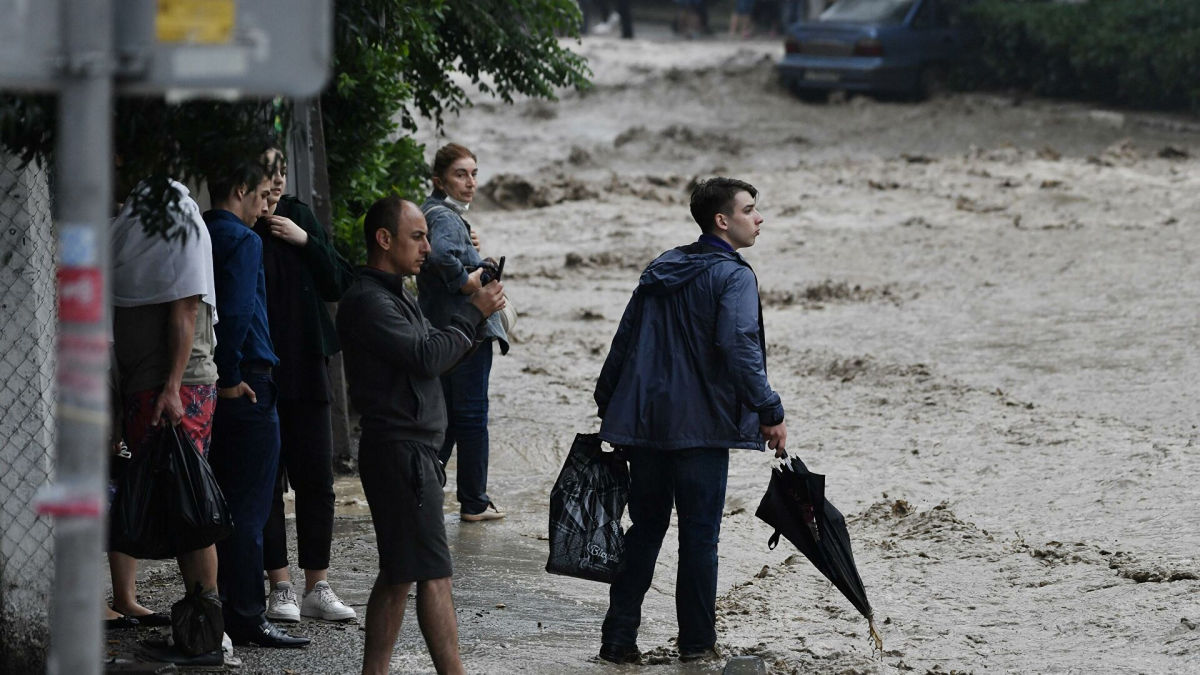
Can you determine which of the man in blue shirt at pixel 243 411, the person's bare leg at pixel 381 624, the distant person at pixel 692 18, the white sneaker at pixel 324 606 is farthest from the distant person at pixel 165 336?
the distant person at pixel 692 18

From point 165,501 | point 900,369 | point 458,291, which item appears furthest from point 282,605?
point 900,369

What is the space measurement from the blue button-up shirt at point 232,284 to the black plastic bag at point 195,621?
2.39 feet

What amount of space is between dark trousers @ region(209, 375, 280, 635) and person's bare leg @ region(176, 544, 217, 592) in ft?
0.83

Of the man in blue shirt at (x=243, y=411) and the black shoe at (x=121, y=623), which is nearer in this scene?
the man in blue shirt at (x=243, y=411)

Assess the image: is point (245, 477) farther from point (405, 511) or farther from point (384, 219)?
point (384, 219)

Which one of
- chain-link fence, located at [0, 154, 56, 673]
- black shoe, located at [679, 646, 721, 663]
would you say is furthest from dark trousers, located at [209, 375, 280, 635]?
black shoe, located at [679, 646, 721, 663]

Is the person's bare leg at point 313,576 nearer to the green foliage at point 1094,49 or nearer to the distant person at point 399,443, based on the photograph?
the distant person at point 399,443

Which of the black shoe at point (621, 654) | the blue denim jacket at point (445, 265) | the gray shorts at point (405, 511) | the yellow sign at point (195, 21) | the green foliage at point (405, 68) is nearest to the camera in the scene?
the yellow sign at point (195, 21)

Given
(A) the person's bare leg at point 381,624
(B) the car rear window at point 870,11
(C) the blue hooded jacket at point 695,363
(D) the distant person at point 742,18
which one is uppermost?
(D) the distant person at point 742,18

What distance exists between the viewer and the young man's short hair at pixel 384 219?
4992mm

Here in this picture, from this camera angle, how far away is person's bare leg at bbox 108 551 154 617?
582 centimetres

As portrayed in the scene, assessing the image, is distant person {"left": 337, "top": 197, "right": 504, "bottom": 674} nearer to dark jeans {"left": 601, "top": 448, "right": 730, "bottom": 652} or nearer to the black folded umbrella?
dark jeans {"left": 601, "top": 448, "right": 730, "bottom": 652}

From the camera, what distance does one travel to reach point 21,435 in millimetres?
5059

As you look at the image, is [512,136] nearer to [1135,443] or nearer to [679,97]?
[679,97]
